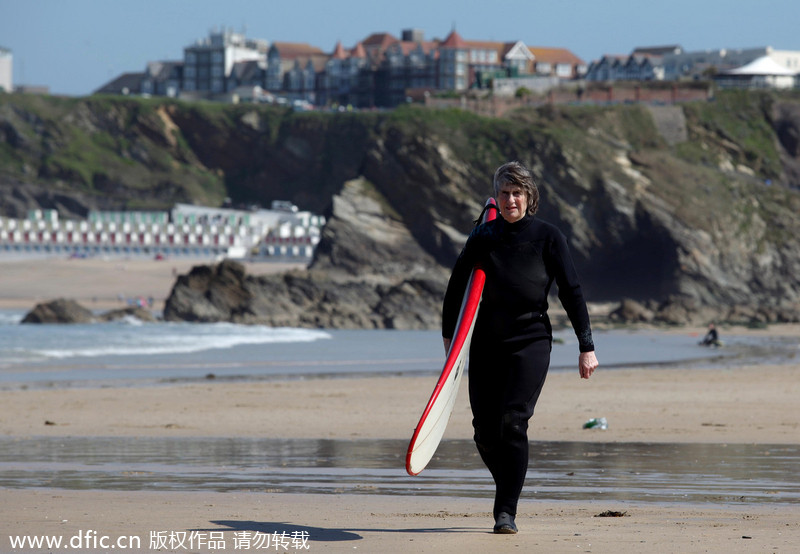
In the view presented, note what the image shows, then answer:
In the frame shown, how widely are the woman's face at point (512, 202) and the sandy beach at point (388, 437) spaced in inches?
59.2

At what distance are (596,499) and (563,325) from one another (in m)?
31.4

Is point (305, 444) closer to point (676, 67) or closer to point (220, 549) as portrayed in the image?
point (220, 549)

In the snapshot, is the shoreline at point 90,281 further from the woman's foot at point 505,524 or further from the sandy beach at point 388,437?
the woman's foot at point 505,524

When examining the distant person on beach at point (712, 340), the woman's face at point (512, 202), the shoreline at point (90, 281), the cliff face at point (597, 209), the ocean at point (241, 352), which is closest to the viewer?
the woman's face at point (512, 202)

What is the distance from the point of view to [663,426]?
37.7ft

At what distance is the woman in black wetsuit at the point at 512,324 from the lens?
16.6ft

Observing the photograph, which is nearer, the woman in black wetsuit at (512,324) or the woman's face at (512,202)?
the woman in black wetsuit at (512,324)

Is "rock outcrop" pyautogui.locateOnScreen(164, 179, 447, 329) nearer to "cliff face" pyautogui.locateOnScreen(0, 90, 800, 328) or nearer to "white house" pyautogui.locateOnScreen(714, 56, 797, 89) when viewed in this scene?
"cliff face" pyautogui.locateOnScreen(0, 90, 800, 328)

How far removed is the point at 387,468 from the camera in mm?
7977

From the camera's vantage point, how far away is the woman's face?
5184 mm

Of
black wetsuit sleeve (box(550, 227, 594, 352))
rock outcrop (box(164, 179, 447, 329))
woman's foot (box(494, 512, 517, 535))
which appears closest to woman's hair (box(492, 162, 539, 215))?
black wetsuit sleeve (box(550, 227, 594, 352))

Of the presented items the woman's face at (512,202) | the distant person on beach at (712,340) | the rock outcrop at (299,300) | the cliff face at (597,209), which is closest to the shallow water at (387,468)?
the woman's face at (512,202)

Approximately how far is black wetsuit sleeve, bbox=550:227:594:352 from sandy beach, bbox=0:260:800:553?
0.92 meters

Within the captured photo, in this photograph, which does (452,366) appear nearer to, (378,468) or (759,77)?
(378,468)
